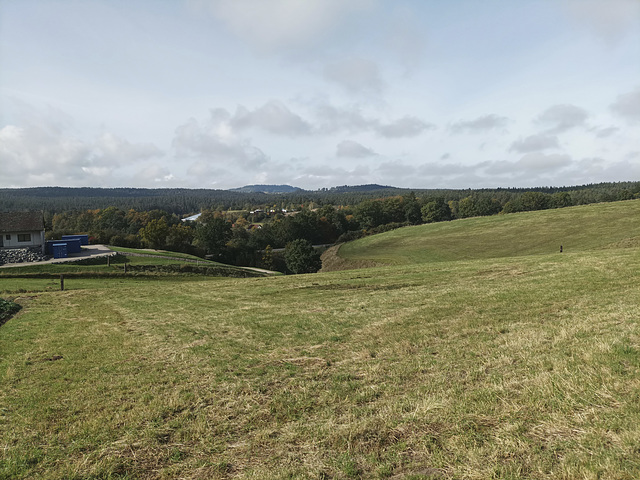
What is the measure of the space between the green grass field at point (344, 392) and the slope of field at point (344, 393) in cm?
4

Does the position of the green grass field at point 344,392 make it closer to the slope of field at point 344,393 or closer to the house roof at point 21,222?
the slope of field at point 344,393

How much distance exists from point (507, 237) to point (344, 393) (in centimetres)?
7378

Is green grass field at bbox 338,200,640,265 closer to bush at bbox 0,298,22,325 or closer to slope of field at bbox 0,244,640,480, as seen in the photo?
slope of field at bbox 0,244,640,480

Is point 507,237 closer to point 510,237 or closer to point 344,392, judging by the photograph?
point 510,237

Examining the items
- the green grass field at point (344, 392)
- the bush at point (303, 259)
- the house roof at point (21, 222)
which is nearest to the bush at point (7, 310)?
the green grass field at point (344, 392)

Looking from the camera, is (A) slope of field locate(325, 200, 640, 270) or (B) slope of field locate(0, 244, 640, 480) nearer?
(B) slope of field locate(0, 244, 640, 480)

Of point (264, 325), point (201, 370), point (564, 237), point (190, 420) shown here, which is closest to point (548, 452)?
point (190, 420)

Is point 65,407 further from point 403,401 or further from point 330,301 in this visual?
point 330,301

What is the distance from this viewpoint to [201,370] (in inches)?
447

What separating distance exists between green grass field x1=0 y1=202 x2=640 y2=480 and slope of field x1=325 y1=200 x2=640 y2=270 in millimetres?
45406

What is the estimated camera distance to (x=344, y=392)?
29.7ft

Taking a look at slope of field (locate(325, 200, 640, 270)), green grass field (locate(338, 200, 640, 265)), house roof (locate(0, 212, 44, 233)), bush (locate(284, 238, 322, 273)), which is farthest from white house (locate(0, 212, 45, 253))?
green grass field (locate(338, 200, 640, 265))

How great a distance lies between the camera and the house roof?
5769 centimetres

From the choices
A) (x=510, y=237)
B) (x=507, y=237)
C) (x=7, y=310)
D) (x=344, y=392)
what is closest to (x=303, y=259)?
(x=507, y=237)
